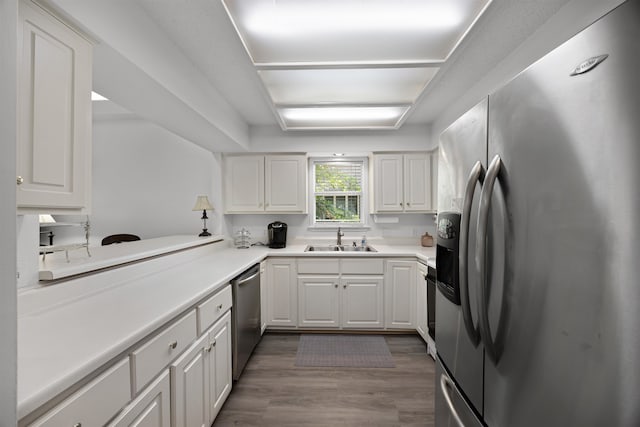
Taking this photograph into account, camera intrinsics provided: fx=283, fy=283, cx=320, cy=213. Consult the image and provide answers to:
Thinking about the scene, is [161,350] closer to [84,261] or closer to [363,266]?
[84,261]

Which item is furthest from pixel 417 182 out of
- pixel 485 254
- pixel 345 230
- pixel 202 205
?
pixel 485 254

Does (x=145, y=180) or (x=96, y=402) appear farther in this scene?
(x=145, y=180)

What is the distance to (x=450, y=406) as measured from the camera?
3.83ft

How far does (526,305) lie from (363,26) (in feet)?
5.06

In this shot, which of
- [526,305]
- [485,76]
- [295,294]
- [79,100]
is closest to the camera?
[526,305]

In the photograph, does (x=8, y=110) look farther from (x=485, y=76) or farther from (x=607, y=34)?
(x=485, y=76)

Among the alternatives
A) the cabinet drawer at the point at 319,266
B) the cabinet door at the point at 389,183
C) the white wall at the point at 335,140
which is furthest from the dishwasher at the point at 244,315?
the cabinet door at the point at 389,183

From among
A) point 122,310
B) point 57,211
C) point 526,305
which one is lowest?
point 122,310

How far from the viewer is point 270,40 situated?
64.3 inches

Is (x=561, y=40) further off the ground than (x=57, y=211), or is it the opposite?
(x=561, y=40)

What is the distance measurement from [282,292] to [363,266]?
944 mm

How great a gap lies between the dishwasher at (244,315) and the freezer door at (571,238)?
5.71 feet

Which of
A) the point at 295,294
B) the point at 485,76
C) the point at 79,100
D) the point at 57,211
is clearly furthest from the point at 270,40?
the point at 295,294

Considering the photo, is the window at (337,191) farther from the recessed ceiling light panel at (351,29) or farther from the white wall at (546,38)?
the recessed ceiling light panel at (351,29)
